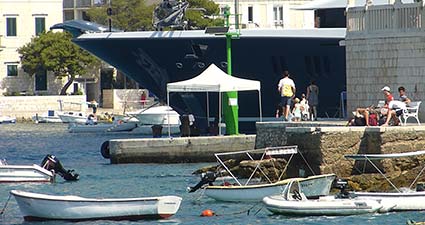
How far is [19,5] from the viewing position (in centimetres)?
10344

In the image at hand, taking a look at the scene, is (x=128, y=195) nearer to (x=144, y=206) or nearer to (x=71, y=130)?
(x=144, y=206)

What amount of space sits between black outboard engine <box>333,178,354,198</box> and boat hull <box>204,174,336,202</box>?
0.14 m

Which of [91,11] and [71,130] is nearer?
[71,130]

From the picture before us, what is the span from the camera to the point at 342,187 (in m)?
33.6

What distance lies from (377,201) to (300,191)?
1.62 m

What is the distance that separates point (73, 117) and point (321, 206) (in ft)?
186

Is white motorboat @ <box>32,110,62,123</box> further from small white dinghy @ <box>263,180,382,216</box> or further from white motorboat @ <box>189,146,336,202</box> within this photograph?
small white dinghy @ <box>263,180,382,216</box>

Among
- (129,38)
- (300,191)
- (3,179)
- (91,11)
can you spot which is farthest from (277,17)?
(300,191)

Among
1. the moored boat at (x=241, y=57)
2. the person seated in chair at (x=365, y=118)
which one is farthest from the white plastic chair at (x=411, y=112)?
the moored boat at (x=241, y=57)

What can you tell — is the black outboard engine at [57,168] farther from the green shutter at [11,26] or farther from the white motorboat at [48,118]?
the green shutter at [11,26]

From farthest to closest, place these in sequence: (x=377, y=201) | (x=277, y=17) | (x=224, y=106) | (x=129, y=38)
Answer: (x=277, y=17)
(x=129, y=38)
(x=224, y=106)
(x=377, y=201)

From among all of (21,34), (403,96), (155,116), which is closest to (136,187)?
(403,96)

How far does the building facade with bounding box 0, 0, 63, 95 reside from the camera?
102250 mm

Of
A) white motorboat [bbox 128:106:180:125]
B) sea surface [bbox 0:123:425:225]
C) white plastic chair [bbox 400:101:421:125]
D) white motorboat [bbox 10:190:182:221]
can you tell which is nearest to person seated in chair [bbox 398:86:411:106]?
white plastic chair [bbox 400:101:421:125]
